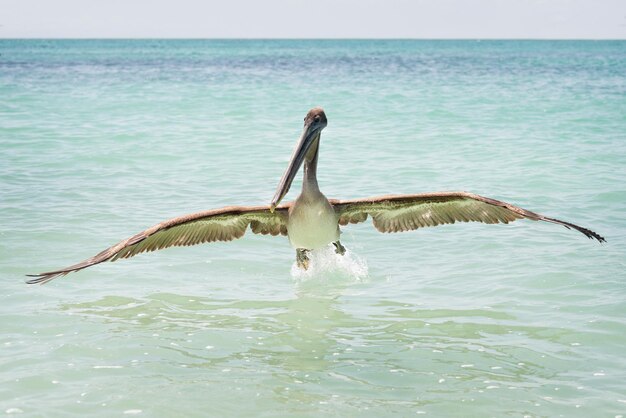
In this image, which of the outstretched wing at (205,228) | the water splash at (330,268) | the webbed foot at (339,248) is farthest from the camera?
the water splash at (330,268)

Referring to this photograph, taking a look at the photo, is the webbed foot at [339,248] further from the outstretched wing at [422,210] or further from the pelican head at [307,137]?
the pelican head at [307,137]

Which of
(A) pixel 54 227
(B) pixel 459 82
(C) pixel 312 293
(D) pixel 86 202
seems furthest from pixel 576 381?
(B) pixel 459 82

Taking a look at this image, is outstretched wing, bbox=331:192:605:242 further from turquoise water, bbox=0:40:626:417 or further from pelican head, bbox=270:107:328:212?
pelican head, bbox=270:107:328:212

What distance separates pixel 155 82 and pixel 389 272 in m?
36.8

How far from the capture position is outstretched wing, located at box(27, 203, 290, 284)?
25.1ft

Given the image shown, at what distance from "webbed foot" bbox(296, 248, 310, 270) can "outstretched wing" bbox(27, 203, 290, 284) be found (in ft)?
0.87

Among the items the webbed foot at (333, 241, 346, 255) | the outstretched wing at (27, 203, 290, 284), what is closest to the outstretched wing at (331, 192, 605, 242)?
the webbed foot at (333, 241, 346, 255)

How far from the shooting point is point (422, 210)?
28.6 feet

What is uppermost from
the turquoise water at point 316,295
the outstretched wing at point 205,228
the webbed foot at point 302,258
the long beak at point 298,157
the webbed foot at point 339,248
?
the long beak at point 298,157

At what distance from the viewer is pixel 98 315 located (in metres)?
8.28

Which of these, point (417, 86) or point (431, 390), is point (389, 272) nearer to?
point (431, 390)

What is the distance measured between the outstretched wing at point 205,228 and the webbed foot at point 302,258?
27cm

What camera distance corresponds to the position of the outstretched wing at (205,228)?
7656mm

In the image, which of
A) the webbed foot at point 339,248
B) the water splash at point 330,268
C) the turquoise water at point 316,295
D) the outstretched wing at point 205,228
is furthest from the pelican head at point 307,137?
the water splash at point 330,268
